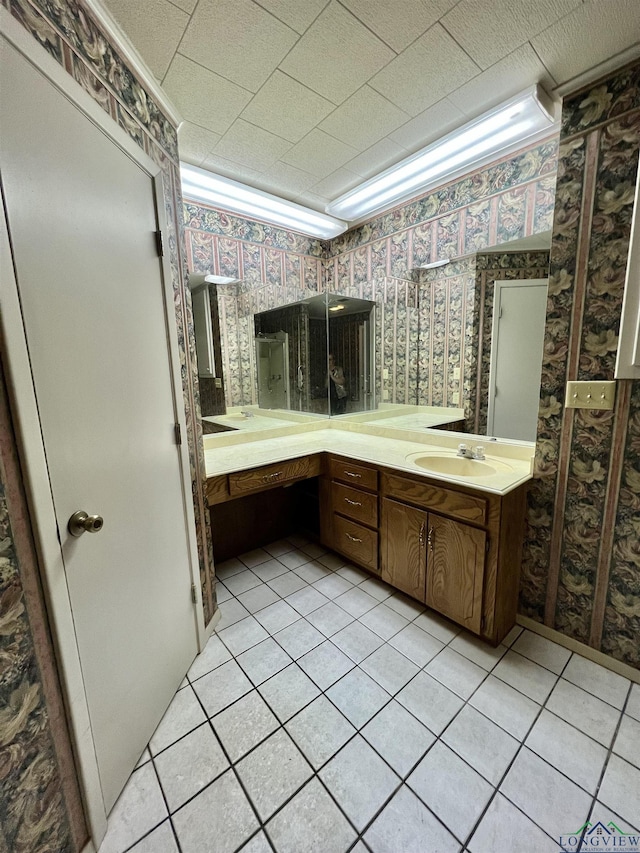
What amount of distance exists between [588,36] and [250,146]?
1.41m

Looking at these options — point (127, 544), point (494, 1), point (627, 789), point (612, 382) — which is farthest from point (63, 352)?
point (627, 789)

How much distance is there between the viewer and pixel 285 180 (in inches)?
81.2

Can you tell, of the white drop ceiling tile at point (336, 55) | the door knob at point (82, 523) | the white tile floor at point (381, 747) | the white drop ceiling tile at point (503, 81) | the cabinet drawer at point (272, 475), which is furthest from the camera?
the cabinet drawer at point (272, 475)

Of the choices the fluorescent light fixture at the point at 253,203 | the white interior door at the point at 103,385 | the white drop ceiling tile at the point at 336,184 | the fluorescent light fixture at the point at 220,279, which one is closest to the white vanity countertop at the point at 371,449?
the white interior door at the point at 103,385

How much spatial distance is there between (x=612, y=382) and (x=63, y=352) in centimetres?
194

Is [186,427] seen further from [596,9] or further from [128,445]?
[596,9]

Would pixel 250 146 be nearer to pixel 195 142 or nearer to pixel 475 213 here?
pixel 195 142

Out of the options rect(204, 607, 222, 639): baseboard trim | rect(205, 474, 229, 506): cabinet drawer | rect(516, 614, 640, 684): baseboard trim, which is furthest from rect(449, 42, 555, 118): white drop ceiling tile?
rect(204, 607, 222, 639): baseboard trim

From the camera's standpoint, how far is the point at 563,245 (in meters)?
1.46

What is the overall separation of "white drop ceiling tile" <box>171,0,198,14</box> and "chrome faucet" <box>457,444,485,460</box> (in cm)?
212

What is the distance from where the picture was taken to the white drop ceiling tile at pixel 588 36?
1.09m

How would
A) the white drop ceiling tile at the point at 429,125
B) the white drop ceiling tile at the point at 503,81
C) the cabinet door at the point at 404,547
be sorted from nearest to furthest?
the white drop ceiling tile at the point at 503,81 < the white drop ceiling tile at the point at 429,125 < the cabinet door at the point at 404,547

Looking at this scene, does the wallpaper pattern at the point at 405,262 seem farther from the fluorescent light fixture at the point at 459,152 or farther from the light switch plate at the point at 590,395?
the light switch plate at the point at 590,395

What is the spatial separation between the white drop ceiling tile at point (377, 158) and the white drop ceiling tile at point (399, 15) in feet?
1.77
